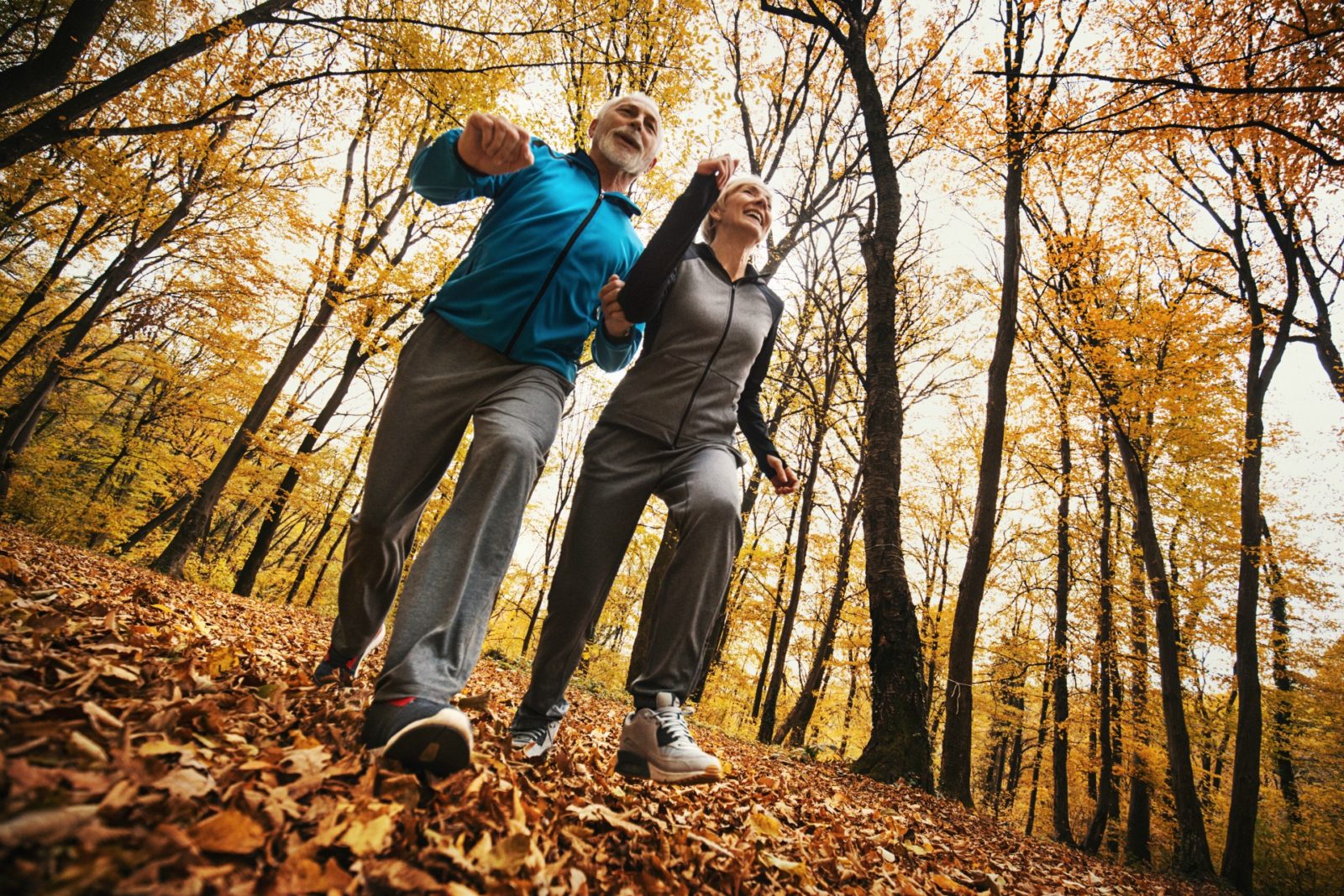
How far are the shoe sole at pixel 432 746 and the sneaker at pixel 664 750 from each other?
608 millimetres

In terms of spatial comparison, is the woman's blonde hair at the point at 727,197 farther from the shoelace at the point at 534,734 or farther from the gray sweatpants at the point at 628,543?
the shoelace at the point at 534,734

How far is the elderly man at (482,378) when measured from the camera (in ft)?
5.18

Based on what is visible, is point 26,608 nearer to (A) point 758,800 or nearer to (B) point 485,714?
(B) point 485,714

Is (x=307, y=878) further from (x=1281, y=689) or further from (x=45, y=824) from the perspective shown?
(x=1281, y=689)

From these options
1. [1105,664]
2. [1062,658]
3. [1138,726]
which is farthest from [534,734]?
[1138,726]

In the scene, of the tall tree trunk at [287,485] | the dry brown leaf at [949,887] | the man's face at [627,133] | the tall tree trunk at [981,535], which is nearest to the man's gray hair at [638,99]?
the man's face at [627,133]

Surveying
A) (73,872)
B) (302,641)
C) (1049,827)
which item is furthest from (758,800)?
(1049,827)

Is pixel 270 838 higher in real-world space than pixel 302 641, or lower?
higher

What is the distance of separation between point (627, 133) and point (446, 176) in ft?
2.43

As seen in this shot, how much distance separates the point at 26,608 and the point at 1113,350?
508 inches

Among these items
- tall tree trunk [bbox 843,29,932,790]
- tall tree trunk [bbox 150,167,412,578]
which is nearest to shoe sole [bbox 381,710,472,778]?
tall tree trunk [bbox 843,29,932,790]

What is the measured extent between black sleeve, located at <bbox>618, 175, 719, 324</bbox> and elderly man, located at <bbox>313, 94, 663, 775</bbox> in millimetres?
116

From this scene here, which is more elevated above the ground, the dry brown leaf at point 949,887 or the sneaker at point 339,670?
the sneaker at point 339,670

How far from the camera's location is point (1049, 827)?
2258 centimetres
